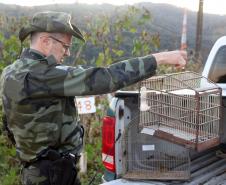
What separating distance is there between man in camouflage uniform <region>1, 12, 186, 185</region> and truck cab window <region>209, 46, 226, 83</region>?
2.15 meters

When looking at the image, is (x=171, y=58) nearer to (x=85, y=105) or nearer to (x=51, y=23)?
(x=51, y=23)

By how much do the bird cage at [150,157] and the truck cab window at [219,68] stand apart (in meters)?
1.27

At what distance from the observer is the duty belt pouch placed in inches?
110

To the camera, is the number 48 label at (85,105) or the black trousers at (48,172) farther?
the number 48 label at (85,105)

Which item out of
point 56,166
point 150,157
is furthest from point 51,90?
point 150,157

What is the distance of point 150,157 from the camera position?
3.57 metres

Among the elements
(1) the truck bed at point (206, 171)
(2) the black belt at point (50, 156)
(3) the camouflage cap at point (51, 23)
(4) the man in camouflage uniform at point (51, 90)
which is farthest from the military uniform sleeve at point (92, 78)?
(1) the truck bed at point (206, 171)

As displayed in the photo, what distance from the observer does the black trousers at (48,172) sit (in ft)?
9.14

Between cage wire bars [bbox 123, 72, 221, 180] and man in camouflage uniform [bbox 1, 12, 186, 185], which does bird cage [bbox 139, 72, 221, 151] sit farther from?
man in camouflage uniform [bbox 1, 12, 186, 185]

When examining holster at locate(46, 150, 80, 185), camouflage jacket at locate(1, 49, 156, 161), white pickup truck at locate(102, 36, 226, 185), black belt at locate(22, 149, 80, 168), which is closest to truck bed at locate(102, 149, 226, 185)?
white pickup truck at locate(102, 36, 226, 185)

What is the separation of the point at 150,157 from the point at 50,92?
50.8 inches

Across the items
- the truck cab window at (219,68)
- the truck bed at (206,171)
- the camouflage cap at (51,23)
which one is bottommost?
the truck bed at (206,171)

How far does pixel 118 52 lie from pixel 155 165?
2855mm

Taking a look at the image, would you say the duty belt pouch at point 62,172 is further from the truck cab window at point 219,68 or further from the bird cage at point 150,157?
the truck cab window at point 219,68
